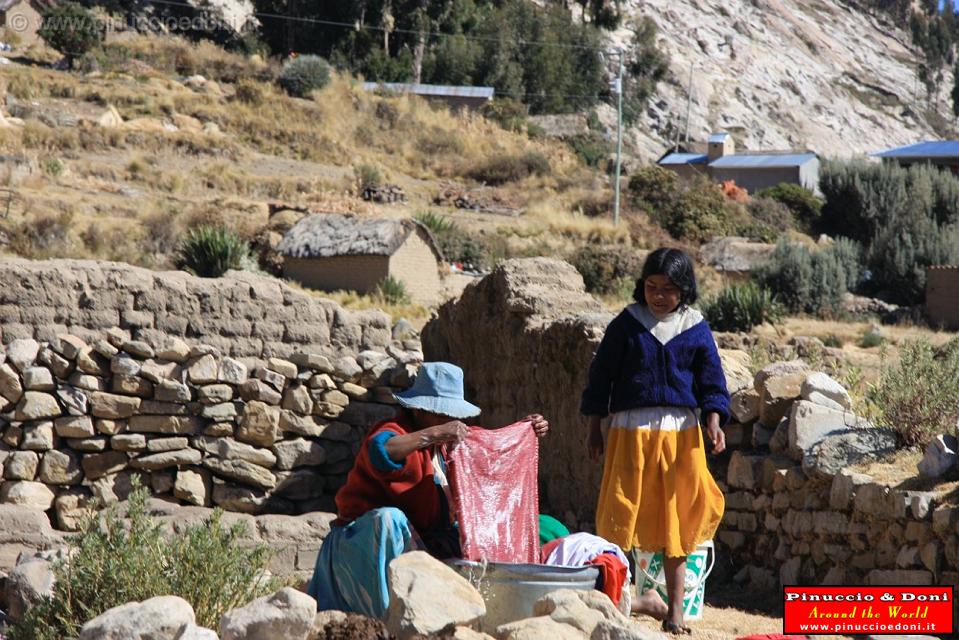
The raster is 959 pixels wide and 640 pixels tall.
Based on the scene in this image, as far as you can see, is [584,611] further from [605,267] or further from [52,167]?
[52,167]

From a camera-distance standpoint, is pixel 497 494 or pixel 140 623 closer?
pixel 140 623

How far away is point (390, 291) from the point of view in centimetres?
1894

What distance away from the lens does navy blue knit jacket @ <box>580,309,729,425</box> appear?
16.8 ft

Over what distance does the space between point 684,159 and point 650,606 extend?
46.0 meters

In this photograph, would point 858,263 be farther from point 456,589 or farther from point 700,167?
point 456,589

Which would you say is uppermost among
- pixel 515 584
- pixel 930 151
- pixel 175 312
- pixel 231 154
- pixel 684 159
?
pixel 930 151

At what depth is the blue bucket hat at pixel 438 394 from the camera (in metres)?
4.97

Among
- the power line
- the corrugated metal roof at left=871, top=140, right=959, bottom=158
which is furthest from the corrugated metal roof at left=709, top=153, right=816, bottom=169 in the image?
the power line

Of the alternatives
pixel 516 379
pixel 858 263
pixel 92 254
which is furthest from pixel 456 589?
pixel 858 263

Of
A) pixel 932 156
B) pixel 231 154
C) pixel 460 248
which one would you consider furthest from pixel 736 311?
pixel 932 156

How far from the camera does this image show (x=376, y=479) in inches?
187

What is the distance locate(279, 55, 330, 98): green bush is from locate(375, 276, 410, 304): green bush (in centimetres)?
2426

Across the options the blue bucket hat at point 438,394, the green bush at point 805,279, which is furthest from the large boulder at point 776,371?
the green bush at point 805,279

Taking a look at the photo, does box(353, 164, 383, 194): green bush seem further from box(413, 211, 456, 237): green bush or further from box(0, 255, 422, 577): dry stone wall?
box(0, 255, 422, 577): dry stone wall
